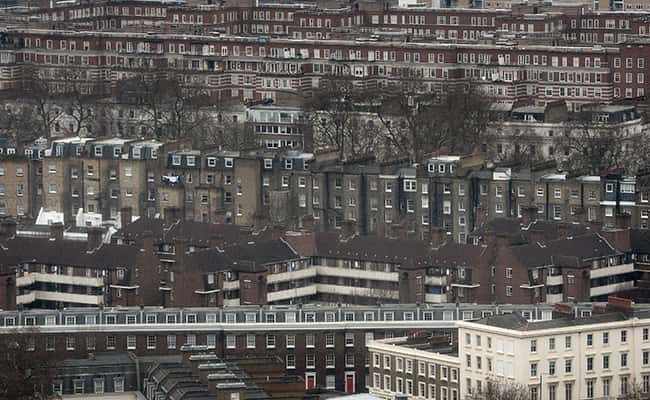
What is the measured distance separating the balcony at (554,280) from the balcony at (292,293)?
31.6ft

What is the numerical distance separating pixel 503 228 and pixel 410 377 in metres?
26.0

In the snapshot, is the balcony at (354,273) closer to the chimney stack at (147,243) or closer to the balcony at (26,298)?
the chimney stack at (147,243)

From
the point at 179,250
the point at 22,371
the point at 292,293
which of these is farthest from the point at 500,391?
the point at 179,250

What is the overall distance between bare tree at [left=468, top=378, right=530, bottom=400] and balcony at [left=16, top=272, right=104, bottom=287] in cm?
2793

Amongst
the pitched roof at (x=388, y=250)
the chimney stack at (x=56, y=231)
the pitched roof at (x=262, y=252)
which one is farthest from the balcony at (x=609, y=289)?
the chimney stack at (x=56, y=231)

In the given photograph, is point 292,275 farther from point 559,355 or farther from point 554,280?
point 559,355

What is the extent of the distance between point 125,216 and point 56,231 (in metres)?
5.83

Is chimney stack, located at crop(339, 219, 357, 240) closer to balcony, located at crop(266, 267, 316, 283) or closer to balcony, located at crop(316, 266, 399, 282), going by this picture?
balcony, located at crop(316, 266, 399, 282)

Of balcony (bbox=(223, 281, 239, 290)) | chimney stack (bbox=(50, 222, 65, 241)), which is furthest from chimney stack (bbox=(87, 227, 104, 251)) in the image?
balcony (bbox=(223, 281, 239, 290))

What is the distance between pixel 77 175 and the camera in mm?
179375

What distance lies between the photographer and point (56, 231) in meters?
160

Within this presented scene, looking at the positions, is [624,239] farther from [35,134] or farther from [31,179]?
[35,134]

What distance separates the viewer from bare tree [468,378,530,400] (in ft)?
409

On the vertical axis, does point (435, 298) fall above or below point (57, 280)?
below
